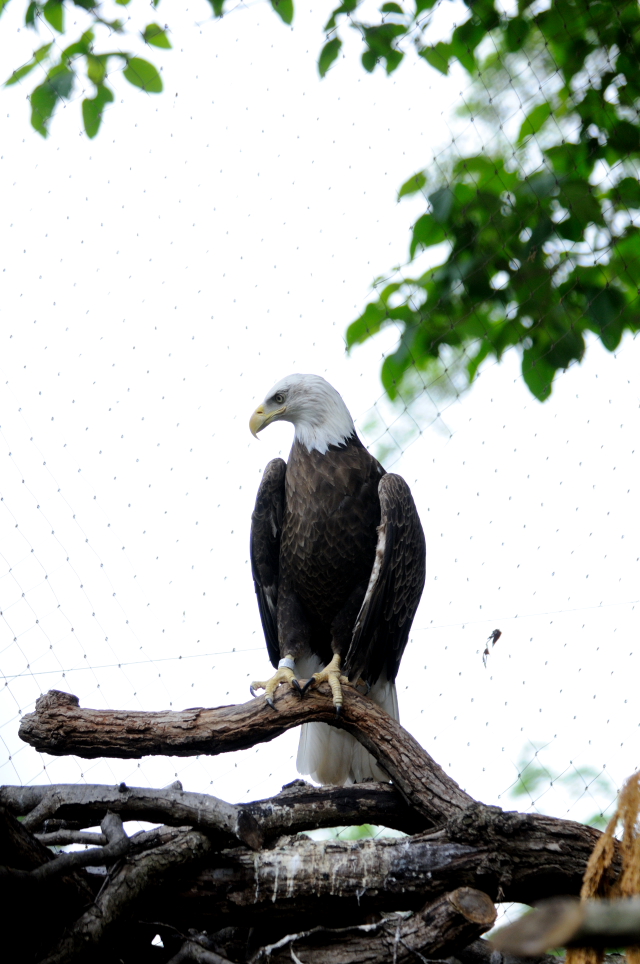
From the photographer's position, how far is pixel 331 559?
2.89m

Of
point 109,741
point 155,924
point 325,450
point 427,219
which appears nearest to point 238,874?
point 155,924

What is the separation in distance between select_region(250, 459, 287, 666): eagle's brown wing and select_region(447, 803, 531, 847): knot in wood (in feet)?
4.47

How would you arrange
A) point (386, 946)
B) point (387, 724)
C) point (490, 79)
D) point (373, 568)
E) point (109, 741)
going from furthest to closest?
point (490, 79)
point (373, 568)
point (387, 724)
point (109, 741)
point (386, 946)

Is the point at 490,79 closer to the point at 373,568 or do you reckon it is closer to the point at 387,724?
the point at 373,568

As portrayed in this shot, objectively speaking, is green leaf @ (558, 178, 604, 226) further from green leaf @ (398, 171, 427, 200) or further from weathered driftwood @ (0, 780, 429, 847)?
weathered driftwood @ (0, 780, 429, 847)

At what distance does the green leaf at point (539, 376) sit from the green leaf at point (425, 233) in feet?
1.75

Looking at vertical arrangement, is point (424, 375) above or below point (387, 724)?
above

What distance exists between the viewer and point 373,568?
2.75 m

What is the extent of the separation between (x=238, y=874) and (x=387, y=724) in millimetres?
607

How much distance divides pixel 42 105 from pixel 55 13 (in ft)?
1.56

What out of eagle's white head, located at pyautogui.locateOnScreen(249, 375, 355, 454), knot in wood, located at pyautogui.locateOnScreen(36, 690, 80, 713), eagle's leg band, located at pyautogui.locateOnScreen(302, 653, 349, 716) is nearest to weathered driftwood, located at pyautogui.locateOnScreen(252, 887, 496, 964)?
eagle's leg band, located at pyautogui.locateOnScreen(302, 653, 349, 716)

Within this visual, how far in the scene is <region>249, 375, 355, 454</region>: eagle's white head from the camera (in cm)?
307

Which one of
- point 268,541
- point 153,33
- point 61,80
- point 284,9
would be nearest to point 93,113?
point 61,80

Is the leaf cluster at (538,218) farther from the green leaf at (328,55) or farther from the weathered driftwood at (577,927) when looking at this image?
the weathered driftwood at (577,927)
